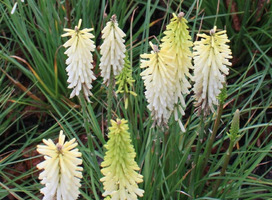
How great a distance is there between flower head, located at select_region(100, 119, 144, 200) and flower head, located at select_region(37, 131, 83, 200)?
0.16m

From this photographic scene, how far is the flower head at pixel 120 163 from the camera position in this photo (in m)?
1.94

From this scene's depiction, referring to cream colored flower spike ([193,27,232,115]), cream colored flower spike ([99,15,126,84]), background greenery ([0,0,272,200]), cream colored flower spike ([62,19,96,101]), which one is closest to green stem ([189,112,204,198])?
cream colored flower spike ([193,27,232,115])

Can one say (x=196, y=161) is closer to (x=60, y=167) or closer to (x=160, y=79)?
(x=160, y=79)

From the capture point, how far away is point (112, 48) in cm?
253

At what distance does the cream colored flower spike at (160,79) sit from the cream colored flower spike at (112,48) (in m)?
0.20

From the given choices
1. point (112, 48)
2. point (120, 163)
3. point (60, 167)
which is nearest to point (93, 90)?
point (112, 48)

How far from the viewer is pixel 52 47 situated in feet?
14.4

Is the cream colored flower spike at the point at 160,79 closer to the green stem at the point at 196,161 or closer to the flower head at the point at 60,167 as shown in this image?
the green stem at the point at 196,161

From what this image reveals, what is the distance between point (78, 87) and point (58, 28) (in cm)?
187

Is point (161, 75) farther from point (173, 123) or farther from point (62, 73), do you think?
point (62, 73)

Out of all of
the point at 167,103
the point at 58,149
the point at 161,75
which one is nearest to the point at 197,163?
the point at 167,103

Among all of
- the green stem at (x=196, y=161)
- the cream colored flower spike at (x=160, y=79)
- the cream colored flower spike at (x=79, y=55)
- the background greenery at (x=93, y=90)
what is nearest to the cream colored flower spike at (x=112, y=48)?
the cream colored flower spike at (x=79, y=55)

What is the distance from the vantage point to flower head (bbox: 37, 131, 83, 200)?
1.84 m

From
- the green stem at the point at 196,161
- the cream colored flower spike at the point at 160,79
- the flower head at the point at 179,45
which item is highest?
the flower head at the point at 179,45
